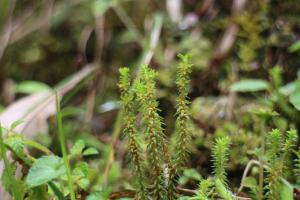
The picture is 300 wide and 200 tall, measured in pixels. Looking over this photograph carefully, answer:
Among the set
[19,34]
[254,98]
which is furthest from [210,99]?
[19,34]

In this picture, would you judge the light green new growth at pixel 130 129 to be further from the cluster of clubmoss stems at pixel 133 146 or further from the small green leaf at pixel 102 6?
the small green leaf at pixel 102 6

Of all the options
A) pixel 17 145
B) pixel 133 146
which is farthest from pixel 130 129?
pixel 17 145

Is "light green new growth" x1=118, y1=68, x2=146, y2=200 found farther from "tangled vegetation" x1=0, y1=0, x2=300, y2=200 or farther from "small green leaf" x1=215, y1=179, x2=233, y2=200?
"small green leaf" x1=215, y1=179, x2=233, y2=200

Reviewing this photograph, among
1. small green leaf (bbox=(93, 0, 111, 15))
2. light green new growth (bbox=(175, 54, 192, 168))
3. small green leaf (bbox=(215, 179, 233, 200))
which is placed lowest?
small green leaf (bbox=(215, 179, 233, 200))

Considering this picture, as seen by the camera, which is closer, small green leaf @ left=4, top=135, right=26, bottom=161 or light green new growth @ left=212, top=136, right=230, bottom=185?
light green new growth @ left=212, top=136, right=230, bottom=185

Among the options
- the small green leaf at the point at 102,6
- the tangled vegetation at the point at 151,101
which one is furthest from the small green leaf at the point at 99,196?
the small green leaf at the point at 102,6

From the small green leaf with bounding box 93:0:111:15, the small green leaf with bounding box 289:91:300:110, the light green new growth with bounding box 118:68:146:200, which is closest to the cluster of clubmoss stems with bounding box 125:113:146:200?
the light green new growth with bounding box 118:68:146:200

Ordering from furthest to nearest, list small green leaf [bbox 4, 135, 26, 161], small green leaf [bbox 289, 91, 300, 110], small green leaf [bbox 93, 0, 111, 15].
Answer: small green leaf [bbox 93, 0, 111, 15]
small green leaf [bbox 289, 91, 300, 110]
small green leaf [bbox 4, 135, 26, 161]

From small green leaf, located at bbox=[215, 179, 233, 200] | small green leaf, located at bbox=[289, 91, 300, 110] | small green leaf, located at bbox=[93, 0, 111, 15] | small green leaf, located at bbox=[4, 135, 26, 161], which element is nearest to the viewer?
small green leaf, located at bbox=[215, 179, 233, 200]
